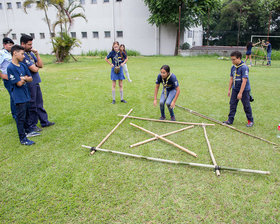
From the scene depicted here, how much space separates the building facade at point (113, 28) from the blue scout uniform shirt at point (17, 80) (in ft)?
74.2

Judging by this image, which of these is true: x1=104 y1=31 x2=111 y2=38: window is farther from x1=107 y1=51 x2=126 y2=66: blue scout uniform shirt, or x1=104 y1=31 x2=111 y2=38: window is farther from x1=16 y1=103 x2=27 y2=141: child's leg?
x1=16 y1=103 x2=27 y2=141: child's leg

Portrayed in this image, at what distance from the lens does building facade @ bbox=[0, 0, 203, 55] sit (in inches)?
969

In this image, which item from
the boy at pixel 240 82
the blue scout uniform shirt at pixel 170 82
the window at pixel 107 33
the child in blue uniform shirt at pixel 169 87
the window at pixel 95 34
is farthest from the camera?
the window at pixel 95 34

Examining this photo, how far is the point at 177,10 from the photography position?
21875 mm

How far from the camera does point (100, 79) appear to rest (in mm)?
10719

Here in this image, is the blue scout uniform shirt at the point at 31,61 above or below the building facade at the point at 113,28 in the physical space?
below

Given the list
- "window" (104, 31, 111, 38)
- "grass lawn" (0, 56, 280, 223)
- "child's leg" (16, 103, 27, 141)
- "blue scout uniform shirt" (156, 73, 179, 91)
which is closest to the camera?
"grass lawn" (0, 56, 280, 223)

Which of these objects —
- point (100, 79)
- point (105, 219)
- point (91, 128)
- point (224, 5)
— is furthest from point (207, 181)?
point (224, 5)

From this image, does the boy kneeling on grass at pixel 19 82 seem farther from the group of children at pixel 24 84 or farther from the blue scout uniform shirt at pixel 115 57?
the blue scout uniform shirt at pixel 115 57

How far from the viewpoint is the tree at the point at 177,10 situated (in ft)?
69.5

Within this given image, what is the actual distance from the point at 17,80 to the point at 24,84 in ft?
0.72

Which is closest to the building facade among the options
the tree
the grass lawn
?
the tree

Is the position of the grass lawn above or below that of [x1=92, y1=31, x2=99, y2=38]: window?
below

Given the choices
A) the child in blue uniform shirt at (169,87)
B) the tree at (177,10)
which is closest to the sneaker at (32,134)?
the child in blue uniform shirt at (169,87)
